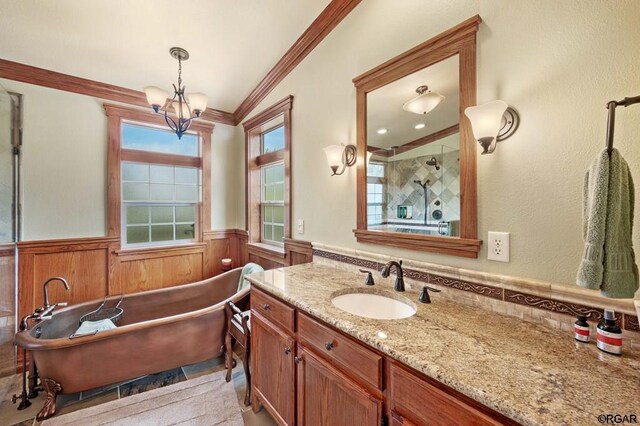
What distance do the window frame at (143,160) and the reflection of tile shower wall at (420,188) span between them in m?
2.66

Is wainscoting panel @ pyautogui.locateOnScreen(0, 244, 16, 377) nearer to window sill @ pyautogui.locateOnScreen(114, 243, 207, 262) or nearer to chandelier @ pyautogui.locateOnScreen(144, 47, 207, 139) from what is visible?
window sill @ pyautogui.locateOnScreen(114, 243, 207, 262)

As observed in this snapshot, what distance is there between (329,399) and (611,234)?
120 cm

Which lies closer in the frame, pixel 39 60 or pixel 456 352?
pixel 456 352

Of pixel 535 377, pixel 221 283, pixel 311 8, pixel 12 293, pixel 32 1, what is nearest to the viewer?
pixel 535 377

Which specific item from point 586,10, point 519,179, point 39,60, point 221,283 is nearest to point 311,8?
point 586,10

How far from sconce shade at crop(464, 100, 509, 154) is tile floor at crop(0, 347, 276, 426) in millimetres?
2095

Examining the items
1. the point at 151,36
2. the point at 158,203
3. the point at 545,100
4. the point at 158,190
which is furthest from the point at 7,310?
the point at 545,100

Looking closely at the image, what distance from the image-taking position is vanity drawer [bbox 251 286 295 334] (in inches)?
55.9

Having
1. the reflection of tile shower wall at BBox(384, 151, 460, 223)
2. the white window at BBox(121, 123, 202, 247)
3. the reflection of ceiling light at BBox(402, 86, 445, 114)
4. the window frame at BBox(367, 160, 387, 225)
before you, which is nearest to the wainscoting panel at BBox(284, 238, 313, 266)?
the window frame at BBox(367, 160, 387, 225)

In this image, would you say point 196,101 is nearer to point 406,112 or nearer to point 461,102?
point 406,112

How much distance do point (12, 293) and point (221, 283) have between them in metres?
1.75

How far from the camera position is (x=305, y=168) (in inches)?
94.8

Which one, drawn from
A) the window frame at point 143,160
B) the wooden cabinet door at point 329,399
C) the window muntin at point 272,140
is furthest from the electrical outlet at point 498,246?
the window frame at point 143,160

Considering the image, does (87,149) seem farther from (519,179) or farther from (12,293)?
(519,179)
